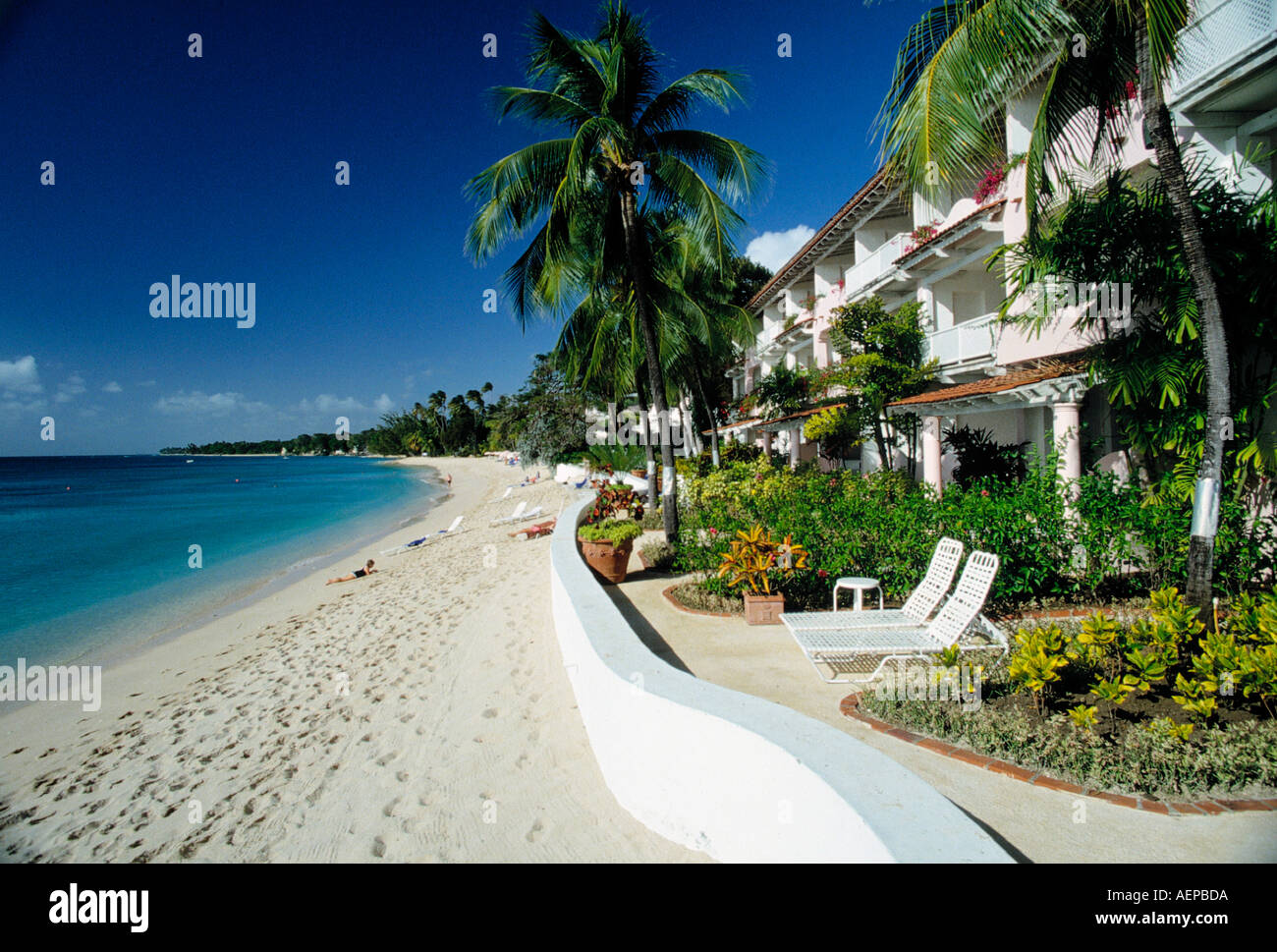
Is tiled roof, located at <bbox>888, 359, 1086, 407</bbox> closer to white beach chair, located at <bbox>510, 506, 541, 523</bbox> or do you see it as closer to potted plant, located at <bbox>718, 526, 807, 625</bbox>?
potted plant, located at <bbox>718, 526, 807, 625</bbox>

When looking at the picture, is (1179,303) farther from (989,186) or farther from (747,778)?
(989,186)

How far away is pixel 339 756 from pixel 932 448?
1276 cm

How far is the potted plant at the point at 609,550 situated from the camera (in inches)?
352

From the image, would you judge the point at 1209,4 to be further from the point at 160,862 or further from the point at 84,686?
the point at 84,686

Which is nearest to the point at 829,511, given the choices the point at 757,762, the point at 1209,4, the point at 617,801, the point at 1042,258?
the point at 1042,258

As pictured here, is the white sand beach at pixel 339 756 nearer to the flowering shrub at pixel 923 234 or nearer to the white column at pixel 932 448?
the white column at pixel 932 448

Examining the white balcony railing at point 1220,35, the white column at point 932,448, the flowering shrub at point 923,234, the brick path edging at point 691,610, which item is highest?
the flowering shrub at point 923,234

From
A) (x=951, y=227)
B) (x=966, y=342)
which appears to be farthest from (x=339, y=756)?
(x=951, y=227)

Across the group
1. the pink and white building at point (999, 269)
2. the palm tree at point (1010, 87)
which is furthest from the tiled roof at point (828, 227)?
the palm tree at point (1010, 87)

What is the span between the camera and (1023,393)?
988 cm

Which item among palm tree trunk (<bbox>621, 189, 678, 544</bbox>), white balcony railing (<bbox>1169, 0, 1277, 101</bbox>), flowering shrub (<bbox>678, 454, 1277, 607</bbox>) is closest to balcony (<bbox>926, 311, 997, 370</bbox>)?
white balcony railing (<bbox>1169, 0, 1277, 101</bbox>)

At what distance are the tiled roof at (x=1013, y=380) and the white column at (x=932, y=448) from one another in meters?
0.72

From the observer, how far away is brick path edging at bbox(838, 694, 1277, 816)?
9.94 feet

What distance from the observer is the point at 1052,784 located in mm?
3318
